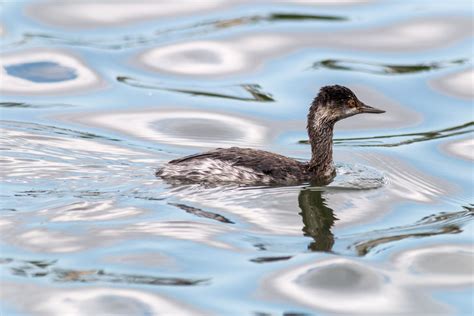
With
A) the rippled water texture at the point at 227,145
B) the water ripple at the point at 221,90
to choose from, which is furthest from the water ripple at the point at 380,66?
the water ripple at the point at 221,90

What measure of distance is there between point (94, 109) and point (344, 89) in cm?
419

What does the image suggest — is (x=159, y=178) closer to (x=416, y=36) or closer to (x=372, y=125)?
(x=372, y=125)

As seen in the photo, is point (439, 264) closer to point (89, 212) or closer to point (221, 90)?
point (89, 212)

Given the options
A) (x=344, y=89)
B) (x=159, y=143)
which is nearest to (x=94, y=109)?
(x=159, y=143)

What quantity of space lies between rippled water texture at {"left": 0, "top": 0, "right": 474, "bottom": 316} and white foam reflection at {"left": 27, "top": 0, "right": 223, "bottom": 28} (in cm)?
4

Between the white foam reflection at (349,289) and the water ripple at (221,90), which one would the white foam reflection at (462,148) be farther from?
the white foam reflection at (349,289)

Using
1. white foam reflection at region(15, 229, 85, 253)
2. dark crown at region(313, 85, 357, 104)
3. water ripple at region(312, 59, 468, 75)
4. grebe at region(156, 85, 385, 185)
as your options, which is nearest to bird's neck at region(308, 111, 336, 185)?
grebe at region(156, 85, 385, 185)

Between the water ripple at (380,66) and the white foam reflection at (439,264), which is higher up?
the water ripple at (380,66)

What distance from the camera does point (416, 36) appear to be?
1898cm

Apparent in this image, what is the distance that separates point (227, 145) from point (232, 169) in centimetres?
235

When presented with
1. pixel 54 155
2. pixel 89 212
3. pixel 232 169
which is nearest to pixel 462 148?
pixel 232 169

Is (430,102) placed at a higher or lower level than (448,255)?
higher

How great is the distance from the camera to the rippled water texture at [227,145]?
1025 centimetres

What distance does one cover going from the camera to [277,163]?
13.2m
